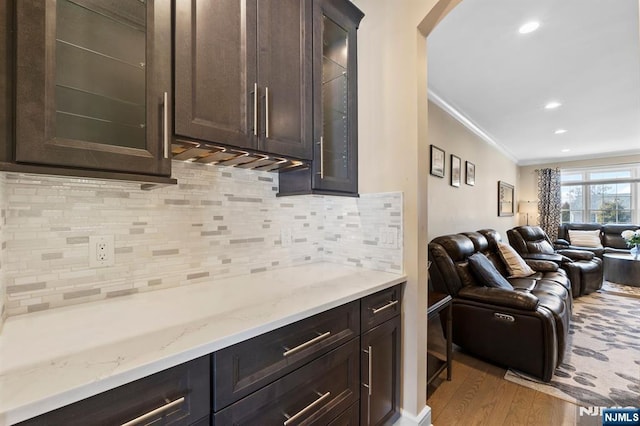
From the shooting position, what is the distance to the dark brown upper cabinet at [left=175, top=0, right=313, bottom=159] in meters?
0.99

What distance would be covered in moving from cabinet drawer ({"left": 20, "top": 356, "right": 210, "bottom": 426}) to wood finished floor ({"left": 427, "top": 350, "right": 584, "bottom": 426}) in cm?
162

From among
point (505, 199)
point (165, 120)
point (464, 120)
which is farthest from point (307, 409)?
point (505, 199)

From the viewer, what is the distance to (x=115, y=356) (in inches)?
26.0

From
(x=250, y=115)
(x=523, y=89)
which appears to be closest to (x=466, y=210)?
(x=523, y=89)

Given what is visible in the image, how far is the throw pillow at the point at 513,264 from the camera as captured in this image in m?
3.37

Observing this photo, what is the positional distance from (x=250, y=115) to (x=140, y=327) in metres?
0.85

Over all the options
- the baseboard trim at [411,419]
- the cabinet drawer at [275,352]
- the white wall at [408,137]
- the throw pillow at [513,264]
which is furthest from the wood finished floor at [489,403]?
the throw pillow at [513,264]

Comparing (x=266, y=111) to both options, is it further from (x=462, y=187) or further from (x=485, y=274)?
(x=462, y=187)

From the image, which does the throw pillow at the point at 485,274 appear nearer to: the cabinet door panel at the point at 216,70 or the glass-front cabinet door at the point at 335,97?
the glass-front cabinet door at the point at 335,97

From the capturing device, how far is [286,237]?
175cm

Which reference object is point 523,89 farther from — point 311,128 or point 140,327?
point 140,327

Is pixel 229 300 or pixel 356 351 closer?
pixel 229 300

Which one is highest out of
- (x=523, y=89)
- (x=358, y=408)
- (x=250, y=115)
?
(x=523, y=89)

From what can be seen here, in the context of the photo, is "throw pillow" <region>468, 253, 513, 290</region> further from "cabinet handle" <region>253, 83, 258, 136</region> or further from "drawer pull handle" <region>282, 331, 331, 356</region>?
"cabinet handle" <region>253, 83, 258, 136</region>
